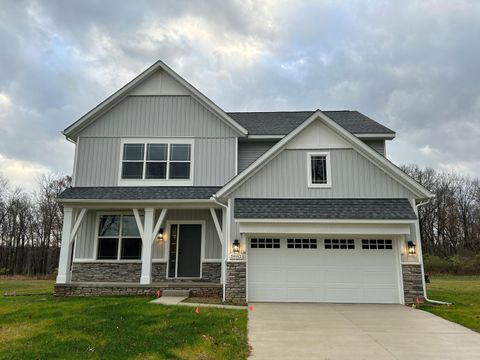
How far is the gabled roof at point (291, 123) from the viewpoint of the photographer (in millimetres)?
13992

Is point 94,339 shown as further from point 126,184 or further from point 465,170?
point 465,170

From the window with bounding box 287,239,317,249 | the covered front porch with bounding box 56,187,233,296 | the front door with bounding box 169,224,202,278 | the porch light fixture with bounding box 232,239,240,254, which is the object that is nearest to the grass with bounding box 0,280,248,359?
the porch light fixture with bounding box 232,239,240,254

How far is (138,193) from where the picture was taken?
1250 cm

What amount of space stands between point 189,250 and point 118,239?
8.86 ft

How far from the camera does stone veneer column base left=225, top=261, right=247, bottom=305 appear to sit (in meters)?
10.3

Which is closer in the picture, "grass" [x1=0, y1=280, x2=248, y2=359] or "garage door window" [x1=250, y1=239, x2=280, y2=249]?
"grass" [x1=0, y1=280, x2=248, y2=359]

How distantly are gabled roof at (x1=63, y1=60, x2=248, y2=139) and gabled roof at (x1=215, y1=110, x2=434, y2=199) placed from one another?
101 inches

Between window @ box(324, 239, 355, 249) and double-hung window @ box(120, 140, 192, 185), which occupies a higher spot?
double-hung window @ box(120, 140, 192, 185)

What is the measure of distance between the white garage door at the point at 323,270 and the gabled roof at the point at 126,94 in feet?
16.3

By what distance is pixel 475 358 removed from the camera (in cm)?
507

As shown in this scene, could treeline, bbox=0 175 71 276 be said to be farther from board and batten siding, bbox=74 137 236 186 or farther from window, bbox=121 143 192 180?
window, bbox=121 143 192 180

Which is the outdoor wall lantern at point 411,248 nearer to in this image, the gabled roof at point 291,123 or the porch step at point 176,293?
the gabled roof at point 291,123

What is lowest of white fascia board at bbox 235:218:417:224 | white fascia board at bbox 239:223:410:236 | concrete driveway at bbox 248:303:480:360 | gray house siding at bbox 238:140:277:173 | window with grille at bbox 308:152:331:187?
concrete driveway at bbox 248:303:480:360

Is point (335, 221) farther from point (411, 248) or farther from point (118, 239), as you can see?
point (118, 239)
